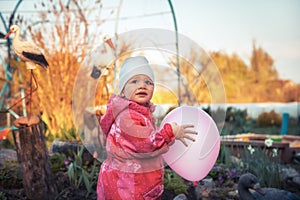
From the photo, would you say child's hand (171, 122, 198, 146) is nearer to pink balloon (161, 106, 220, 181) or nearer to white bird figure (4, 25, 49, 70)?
pink balloon (161, 106, 220, 181)

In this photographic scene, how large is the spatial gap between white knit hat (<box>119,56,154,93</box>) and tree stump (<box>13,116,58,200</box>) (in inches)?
58.0

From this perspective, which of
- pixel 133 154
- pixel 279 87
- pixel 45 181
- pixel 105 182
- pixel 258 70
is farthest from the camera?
pixel 258 70

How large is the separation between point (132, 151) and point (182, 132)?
11.2 inches

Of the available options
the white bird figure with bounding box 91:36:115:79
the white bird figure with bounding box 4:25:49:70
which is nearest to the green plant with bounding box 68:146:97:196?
the white bird figure with bounding box 91:36:115:79

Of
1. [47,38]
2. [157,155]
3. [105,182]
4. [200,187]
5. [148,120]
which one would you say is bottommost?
[200,187]

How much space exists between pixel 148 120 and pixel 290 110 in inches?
398

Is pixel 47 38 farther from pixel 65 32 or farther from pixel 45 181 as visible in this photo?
pixel 45 181

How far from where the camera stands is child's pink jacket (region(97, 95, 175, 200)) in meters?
1.90

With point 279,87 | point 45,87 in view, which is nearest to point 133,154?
point 45,87

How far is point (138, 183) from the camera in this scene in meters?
1.99

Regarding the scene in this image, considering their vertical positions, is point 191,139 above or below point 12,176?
above

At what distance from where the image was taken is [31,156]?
10.5 ft

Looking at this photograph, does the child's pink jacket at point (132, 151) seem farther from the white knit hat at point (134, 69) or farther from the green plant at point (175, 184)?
the green plant at point (175, 184)

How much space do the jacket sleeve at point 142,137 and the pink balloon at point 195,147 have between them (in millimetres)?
144
